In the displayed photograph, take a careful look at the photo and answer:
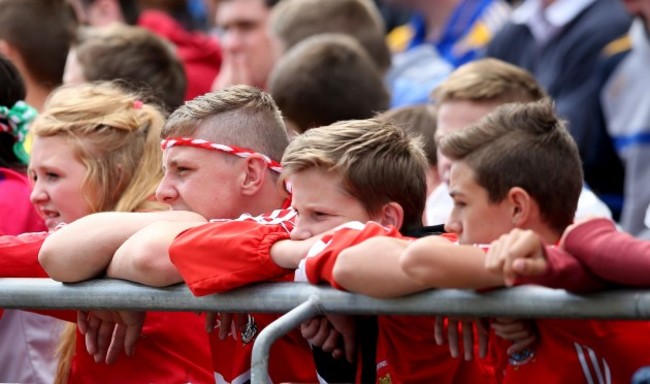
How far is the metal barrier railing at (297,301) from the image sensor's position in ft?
9.63

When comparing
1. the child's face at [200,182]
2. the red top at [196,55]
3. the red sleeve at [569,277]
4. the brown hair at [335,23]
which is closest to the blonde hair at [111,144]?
the child's face at [200,182]

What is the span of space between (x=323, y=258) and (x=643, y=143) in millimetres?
3528

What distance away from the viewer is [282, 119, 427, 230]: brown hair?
3.75 meters

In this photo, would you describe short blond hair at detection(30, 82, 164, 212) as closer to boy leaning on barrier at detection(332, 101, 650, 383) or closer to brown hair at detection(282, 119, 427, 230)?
brown hair at detection(282, 119, 427, 230)

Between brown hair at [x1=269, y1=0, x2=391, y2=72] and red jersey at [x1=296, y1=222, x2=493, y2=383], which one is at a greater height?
brown hair at [x1=269, y1=0, x2=391, y2=72]

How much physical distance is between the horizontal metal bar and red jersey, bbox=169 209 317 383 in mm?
52

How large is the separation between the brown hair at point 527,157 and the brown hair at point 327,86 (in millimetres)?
2230

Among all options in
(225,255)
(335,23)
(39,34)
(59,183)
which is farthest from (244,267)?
(335,23)

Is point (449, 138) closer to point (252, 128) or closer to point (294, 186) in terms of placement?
point (294, 186)

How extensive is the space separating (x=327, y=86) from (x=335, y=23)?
5.83 ft

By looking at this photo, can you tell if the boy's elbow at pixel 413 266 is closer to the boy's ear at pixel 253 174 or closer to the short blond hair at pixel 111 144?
the boy's ear at pixel 253 174

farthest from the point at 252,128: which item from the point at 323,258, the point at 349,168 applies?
the point at 323,258

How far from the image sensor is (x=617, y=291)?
293 centimetres

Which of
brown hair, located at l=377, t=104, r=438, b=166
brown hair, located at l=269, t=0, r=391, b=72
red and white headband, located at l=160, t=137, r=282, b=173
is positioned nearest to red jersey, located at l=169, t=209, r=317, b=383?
red and white headband, located at l=160, t=137, r=282, b=173
